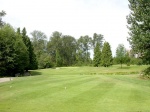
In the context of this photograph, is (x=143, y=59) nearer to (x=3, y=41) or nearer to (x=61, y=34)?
(x=3, y=41)

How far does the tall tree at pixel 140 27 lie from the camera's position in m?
24.4

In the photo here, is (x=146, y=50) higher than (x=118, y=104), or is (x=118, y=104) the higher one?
(x=146, y=50)

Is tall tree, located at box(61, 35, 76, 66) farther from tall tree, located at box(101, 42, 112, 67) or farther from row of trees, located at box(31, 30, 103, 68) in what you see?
tall tree, located at box(101, 42, 112, 67)

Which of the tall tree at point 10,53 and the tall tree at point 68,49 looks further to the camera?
the tall tree at point 68,49

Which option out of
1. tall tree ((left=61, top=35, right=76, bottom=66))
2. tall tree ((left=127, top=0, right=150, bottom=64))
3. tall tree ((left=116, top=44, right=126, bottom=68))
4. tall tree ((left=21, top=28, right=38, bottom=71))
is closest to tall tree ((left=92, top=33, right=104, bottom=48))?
tall tree ((left=61, top=35, right=76, bottom=66))

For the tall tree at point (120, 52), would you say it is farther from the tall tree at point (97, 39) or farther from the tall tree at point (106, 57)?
the tall tree at point (97, 39)

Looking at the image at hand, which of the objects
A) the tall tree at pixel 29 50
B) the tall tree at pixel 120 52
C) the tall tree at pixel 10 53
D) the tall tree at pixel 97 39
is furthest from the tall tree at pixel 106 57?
the tall tree at pixel 97 39

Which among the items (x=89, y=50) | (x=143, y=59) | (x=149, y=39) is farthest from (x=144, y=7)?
(x=89, y=50)

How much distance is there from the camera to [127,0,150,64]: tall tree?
24359 mm

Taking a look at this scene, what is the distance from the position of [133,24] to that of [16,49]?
36941 mm

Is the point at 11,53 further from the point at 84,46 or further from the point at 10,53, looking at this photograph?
the point at 84,46

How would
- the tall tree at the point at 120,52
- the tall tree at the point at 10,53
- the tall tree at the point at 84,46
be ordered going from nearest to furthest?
the tall tree at the point at 10,53, the tall tree at the point at 120,52, the tall tree at the point at 84,46

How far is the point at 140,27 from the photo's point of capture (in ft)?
83.3

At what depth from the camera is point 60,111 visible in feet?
41.8
